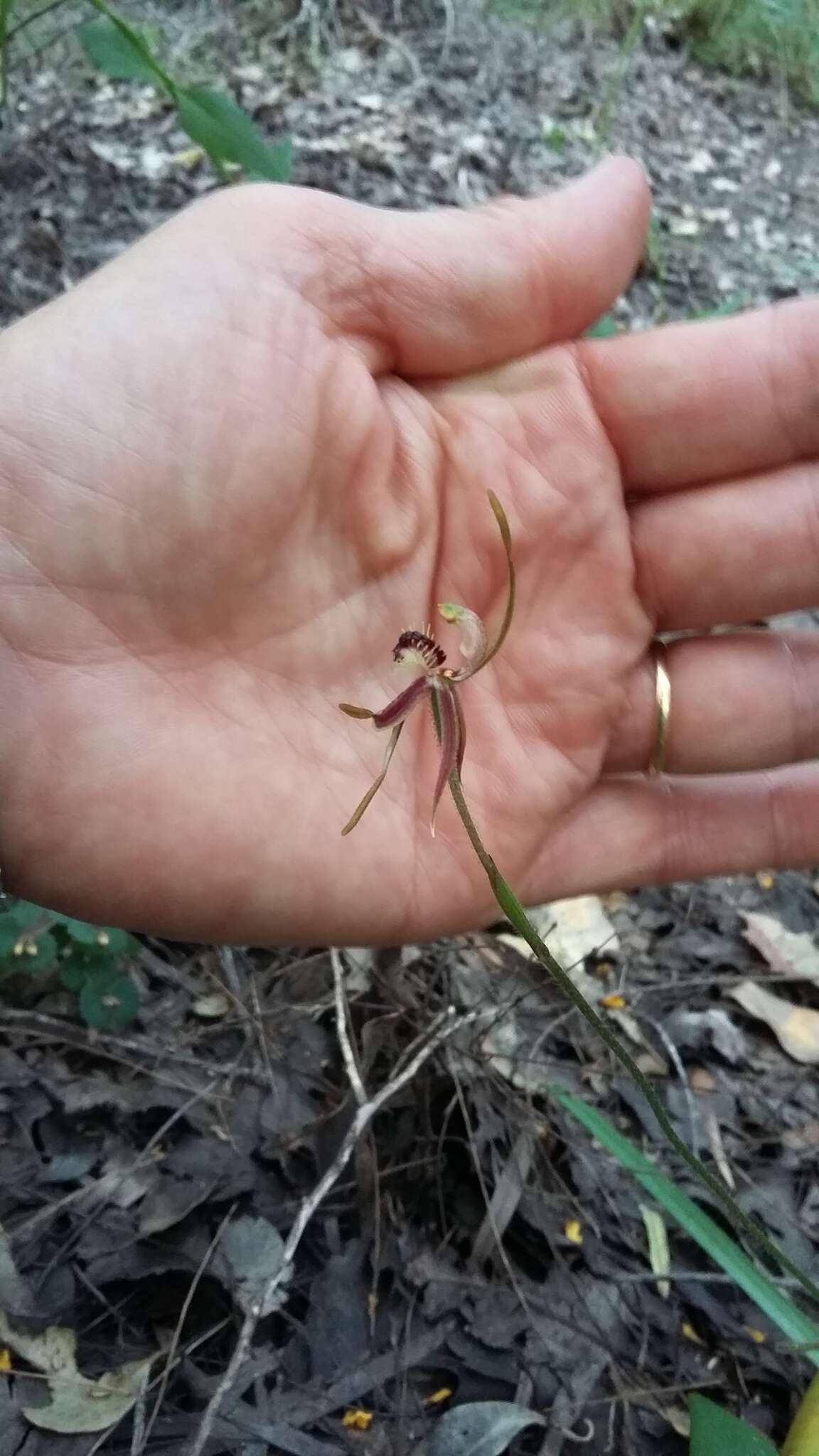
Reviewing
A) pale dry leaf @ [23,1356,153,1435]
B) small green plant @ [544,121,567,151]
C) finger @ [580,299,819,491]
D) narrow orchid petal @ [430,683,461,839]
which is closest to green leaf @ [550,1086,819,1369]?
narrow orchid petal @ [430,683,461,839]

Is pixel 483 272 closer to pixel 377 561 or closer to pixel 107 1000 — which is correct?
pixel 377 561

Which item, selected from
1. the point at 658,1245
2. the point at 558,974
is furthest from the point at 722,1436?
the point at 558,974


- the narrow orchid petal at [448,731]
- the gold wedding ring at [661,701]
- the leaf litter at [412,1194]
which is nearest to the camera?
the narrow orchid petal at [448,731]

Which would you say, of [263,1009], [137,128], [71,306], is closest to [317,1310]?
[263,1009]

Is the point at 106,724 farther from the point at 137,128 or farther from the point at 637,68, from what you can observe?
the point at 637,68

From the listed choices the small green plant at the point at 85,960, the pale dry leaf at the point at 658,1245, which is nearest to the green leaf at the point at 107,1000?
the small green plant at the point at 85,960

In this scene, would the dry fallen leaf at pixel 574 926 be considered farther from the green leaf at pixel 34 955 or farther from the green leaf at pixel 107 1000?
the green leaf at pixel 34 955

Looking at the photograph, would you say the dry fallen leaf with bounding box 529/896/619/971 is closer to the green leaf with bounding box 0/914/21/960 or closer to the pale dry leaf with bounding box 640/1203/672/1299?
the pale dry leaf with bounding box 640/1203/672/1299
